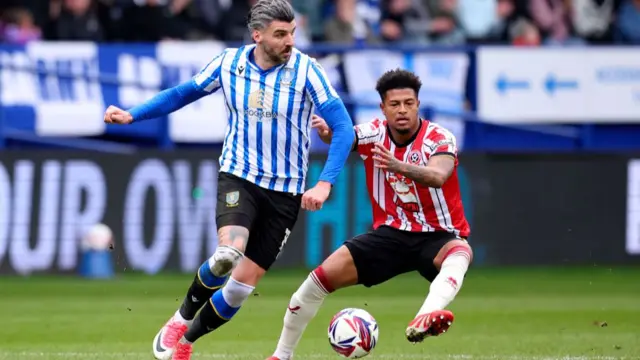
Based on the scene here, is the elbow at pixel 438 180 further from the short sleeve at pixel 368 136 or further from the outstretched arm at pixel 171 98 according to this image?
the outstretched arm at pixel 171 98

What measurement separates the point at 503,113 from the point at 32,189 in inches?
248

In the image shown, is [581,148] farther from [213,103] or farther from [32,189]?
[32,189]

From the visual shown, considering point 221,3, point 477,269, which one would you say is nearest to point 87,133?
point 221,3

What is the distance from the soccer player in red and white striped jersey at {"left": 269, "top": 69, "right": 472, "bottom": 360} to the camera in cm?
845

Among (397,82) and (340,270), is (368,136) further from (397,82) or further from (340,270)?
(340,270)

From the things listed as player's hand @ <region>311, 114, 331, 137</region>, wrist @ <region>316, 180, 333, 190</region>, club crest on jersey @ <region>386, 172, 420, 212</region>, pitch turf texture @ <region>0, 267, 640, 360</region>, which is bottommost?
pitch turf texture @ <region>0, 267, 640, 360</region>

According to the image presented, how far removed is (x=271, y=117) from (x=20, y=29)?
32.0 ft

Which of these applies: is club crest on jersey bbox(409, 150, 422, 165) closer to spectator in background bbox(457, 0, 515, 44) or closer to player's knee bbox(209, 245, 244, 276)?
player's knee bbox(209, 245, 244, 276)

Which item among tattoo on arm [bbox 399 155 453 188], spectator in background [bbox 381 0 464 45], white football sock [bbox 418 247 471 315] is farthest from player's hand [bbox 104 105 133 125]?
spectator in background [bbox 381 0 464 45]

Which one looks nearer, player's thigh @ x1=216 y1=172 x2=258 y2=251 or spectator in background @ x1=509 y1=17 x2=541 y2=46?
player's thigh @ x1=216 y1=172 x2=258 y2=251

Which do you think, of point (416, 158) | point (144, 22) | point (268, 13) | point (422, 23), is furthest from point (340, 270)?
point (422, 23)

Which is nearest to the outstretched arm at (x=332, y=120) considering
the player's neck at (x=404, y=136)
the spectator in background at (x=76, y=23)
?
the player's neck at (x=404, y=136)

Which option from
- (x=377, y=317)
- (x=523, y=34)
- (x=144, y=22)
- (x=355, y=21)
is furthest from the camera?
(x=523, y=34)

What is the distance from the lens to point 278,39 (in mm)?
8453
